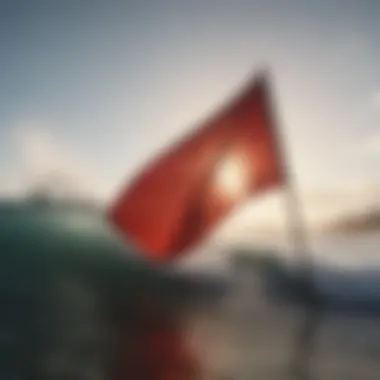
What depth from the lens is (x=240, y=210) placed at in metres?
1.25

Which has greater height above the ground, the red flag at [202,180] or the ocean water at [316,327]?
the red flag at [202,180]

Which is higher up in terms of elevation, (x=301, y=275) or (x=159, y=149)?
(x=159, y=149)

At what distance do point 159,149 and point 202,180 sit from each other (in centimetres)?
10

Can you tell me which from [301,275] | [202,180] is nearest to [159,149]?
[202,180]

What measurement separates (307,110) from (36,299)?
582mm

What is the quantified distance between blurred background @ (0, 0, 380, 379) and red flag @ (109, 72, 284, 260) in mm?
26

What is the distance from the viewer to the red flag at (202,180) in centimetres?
125

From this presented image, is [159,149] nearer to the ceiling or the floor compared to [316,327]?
nearer to the ceiling

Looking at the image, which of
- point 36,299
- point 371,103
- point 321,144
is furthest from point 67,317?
point 371,103

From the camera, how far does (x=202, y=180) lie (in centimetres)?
127

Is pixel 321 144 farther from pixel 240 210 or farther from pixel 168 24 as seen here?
pixel 168 24

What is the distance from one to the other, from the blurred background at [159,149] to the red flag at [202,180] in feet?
0.09

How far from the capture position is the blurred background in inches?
48.0

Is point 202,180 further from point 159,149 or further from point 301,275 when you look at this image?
point 301,275
